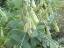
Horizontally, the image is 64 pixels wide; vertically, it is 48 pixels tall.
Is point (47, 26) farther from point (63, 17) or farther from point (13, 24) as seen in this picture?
point (63, 17)

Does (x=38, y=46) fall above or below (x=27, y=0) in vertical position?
below

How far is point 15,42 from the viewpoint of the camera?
210 centimetres

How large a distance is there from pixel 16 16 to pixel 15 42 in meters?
0.50

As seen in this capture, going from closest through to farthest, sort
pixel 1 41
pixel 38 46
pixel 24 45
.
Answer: pixel 24 45 → pixel 38 46 → pixel 1 41

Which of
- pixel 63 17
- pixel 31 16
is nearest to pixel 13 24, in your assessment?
pixel 31 16

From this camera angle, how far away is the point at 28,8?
1786 millimetres

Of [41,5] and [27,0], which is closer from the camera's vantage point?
[27,0]

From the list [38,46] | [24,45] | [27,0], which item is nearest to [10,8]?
[38,46]

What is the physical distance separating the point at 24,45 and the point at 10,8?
5.43 feet

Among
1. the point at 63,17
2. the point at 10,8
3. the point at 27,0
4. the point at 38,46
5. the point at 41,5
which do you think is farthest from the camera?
the point at 10,8

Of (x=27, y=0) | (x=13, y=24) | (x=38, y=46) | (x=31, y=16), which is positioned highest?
(x=27, y=0)

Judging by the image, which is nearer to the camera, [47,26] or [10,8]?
[47,26]

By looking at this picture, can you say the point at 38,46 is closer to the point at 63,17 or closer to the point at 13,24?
the point at 13,24

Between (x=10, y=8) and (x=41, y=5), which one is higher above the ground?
(x=41, y=5)
